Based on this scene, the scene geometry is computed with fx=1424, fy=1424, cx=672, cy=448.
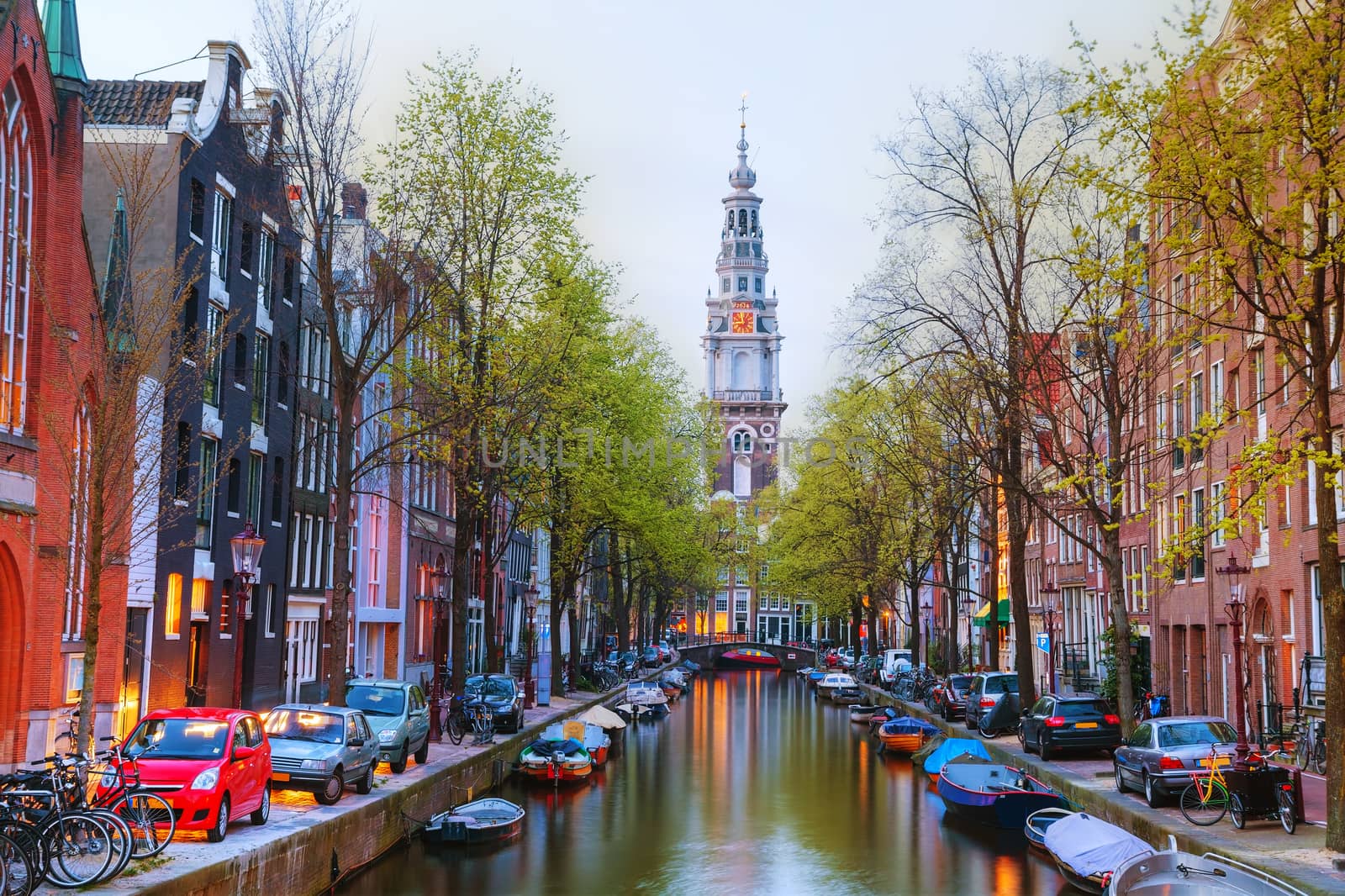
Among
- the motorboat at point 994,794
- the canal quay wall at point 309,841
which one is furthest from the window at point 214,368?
the motorboat at point 994,794

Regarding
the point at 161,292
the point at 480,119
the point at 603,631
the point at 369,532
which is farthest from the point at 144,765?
the point at 603,631

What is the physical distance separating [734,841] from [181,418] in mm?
16546

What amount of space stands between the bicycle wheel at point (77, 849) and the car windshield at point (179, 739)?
14.9 ft

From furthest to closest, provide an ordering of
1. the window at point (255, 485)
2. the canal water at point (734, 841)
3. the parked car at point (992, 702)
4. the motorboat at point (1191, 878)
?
the parked car at point (992, 702) < the window at point (255, 485) < the canal water at point (734, 841) < the motorboat at point (1191, 878)

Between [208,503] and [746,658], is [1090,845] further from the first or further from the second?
[746,658]

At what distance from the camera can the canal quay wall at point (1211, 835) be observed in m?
18.0

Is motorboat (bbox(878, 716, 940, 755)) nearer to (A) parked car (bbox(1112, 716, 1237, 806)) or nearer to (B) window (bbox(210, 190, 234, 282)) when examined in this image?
(A) parked car (bbox(1112, 716, 1237, 806))

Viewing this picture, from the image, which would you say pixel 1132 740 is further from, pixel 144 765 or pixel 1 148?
pixel 1 148

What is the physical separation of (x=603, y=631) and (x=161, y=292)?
76608 millimetres

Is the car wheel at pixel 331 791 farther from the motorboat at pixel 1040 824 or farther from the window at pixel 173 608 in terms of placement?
the motorboat at pixel 1040 824

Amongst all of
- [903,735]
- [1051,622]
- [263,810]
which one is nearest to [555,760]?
[903,735]

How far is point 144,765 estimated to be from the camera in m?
19.9

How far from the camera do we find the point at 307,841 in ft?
67.7

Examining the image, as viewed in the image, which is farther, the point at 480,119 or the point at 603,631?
the point at 603,631
